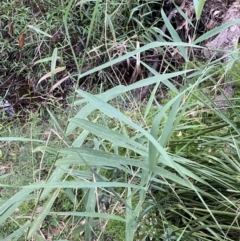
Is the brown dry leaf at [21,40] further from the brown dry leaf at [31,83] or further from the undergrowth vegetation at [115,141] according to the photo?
the brown dry leaf at [31,83]

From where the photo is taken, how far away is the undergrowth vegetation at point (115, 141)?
1.05 metres

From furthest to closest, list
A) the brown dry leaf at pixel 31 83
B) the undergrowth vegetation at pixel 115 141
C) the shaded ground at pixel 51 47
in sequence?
1. the brown dry leaf at pixel 31 83
2. the shaded ground at pixel 51 47
3. the undergrowth vegetation at pixel 115 141

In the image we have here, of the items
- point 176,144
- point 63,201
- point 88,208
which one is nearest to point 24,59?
point 63,201

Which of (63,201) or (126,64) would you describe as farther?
(126,64)

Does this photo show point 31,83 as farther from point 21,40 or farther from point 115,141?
point 115,141

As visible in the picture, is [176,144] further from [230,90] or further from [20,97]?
[20,97]

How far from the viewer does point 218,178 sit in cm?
122

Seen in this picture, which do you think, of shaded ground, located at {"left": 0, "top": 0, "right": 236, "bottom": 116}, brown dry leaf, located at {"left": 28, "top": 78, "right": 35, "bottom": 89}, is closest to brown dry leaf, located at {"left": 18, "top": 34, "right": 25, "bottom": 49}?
shaded ground, located at {"left": 0, "top": 0, "right": 236, "bottom": 116}

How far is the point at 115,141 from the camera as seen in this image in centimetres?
105

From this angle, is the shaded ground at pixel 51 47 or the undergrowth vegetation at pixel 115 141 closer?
the undergrowth vegetation at pixel 115 141

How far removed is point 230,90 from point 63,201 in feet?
3.14

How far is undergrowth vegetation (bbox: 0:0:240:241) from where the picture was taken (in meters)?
1.05

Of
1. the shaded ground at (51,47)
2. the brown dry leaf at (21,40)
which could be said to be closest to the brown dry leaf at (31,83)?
the shaded ground at (51,47)

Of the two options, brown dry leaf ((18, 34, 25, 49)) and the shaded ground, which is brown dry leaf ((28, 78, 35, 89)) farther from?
brown dry leaf ((18, 34, 25, 49))
